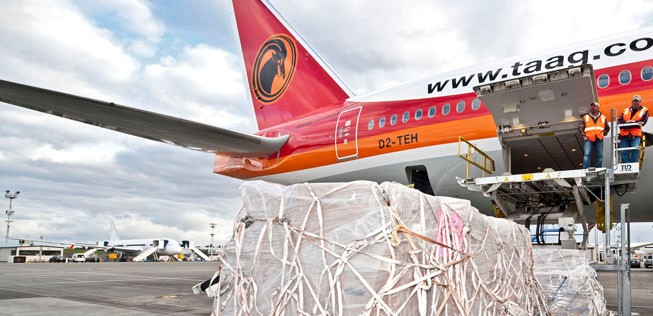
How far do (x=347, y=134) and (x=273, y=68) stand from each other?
567 centimetres

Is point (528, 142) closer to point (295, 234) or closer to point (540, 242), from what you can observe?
point (540, 242)

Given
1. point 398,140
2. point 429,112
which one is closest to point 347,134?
point 398,140

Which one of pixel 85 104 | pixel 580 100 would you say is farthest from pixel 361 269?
pixel 85 104

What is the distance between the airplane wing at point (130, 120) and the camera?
8.50 m

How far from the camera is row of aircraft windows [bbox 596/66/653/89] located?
811cm

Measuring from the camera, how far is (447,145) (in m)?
10.2

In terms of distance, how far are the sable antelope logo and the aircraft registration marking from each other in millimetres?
5711

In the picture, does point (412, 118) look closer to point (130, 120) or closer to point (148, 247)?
point (130, 120)

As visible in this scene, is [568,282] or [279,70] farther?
[279,70]

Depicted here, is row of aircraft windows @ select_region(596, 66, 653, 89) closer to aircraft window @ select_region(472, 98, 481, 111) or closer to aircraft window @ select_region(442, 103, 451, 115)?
aircraft window @ select_region(472, 98, 481, 111)

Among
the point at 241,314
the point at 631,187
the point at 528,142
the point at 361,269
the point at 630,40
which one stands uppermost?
the point at 630,40

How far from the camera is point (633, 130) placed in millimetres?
7285

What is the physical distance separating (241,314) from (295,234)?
25.3 inches

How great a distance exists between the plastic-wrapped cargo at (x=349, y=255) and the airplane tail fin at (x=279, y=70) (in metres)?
11.4
